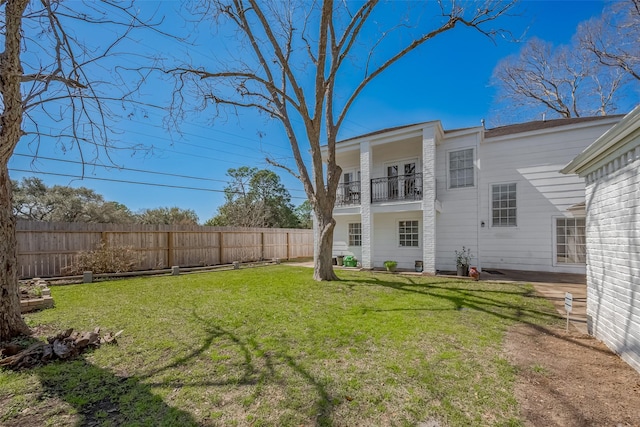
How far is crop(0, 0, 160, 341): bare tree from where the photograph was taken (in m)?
3.56

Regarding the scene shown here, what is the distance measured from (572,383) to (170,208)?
28.5 m

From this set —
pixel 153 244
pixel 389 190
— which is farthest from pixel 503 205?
pixel 153 244

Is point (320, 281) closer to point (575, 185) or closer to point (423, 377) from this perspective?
point (423, 377)

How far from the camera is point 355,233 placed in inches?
525

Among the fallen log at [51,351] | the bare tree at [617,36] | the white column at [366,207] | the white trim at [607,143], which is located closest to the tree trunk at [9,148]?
the fallen log at [51,351]

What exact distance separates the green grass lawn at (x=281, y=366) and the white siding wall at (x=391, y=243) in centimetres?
534

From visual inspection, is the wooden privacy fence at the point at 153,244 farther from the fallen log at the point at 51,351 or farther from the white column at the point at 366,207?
the fallen log at the point at 51,351

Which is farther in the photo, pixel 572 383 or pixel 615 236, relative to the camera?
pixel 615 236

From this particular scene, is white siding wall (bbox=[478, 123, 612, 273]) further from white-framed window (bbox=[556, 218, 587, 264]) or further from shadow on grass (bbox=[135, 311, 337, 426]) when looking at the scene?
shadow on grass (bbox=[135, 311, 337, 426])

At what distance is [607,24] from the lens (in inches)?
496

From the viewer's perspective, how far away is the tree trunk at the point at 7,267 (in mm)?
3850

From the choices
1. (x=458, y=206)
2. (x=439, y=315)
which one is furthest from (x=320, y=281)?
(x=458, y=206)

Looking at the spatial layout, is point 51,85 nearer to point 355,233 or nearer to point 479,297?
point 479,297

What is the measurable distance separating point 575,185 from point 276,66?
11.2m
